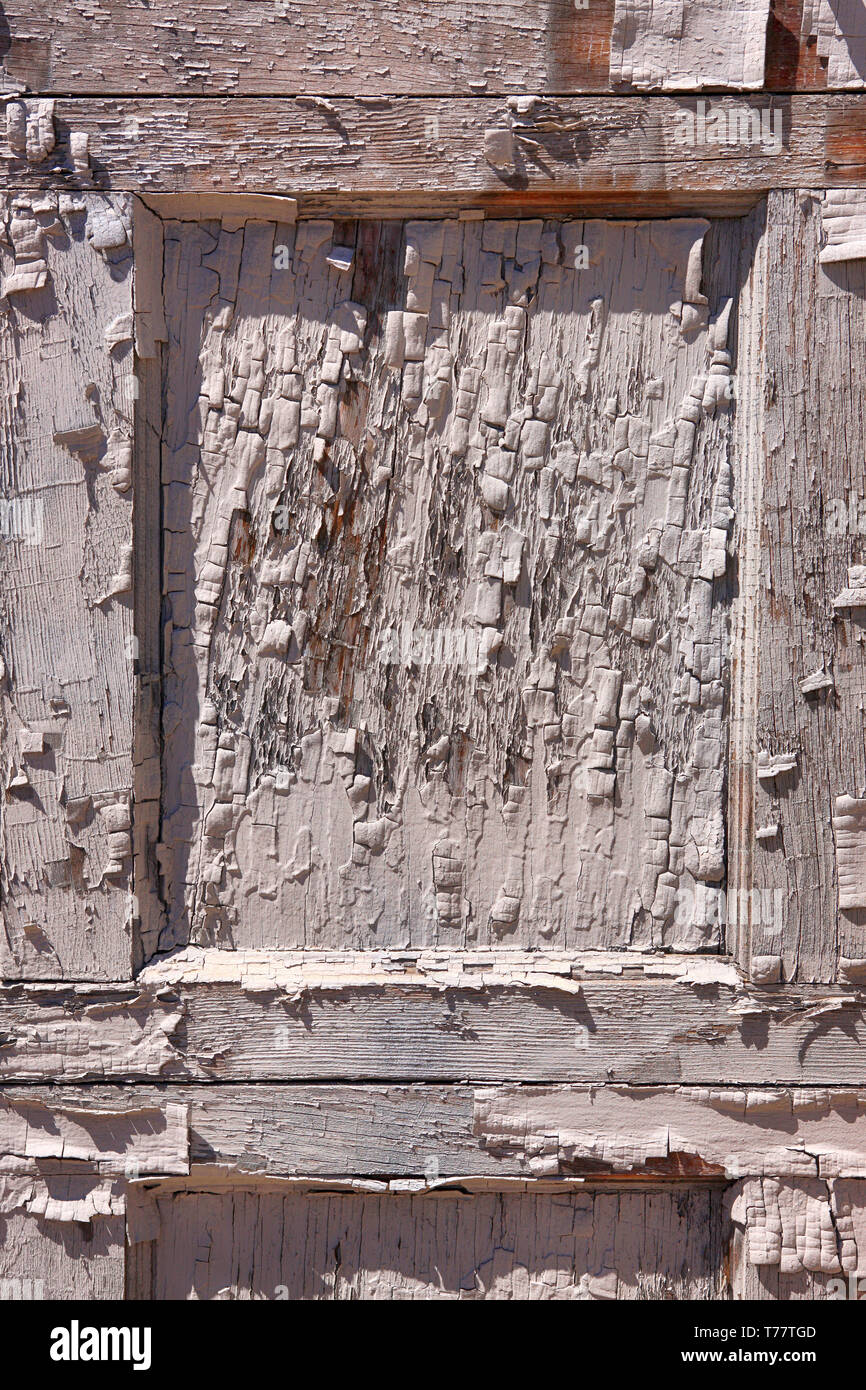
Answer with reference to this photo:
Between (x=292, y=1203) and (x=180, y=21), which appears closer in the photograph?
(x=180, y=21)

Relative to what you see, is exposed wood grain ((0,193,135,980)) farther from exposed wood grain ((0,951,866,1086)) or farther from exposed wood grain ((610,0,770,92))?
exposed wood grain ((610,0,770,92))

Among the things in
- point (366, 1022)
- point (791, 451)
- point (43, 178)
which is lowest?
point (366, 1022)

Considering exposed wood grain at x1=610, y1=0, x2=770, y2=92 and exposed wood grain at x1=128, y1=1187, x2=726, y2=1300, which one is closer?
exposed wood grain at x1=610, y1=0, x2=770, y2=92

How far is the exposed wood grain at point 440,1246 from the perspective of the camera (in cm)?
139

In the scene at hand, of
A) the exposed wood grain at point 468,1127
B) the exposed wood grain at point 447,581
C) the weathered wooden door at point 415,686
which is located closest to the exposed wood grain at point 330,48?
the weathered wooden door at point 415,686

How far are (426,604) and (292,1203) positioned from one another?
101 cm

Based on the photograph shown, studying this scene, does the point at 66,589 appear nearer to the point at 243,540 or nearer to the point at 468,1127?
the point at 243,540

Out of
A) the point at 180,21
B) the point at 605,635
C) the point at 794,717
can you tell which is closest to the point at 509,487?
the point at 605,635

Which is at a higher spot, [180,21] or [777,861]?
[180,21]

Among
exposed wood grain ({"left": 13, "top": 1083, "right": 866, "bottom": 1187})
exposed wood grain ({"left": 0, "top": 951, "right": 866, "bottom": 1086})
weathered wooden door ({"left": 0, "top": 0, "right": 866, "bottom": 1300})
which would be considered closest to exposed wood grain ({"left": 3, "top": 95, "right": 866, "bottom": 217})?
weathered wooden door ({"left": 0, "top": 0, "right": 866, "bottom": 1300})

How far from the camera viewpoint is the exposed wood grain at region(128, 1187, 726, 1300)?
1390 mm

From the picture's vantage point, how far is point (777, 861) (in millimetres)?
1336

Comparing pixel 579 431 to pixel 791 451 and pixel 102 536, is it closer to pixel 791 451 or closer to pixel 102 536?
pixel 791 451

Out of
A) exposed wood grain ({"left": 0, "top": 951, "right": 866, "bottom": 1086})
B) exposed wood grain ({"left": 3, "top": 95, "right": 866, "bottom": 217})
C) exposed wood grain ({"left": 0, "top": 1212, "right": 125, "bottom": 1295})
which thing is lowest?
exposed wood grain ({"left": 0, "top": 1212, "right": 125, "bottom": 1295})
